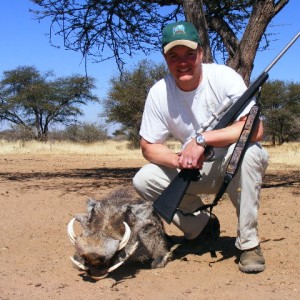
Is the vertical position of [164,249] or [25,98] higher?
[25,98]

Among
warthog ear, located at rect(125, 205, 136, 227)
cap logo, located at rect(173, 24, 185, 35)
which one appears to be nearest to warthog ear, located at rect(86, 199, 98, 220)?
warthog ear, located at rect(125, 205, 136, 227)

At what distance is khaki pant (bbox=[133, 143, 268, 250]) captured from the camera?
3855 millimetres

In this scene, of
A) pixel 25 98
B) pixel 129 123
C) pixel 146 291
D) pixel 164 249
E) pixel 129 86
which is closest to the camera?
pixel 146 291

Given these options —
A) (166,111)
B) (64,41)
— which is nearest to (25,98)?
(64,41)

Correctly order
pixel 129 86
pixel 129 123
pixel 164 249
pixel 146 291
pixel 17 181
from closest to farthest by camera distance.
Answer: pixel 146 291 < pixel 164 249 < pixel 17 181 < pixel 129 86 < pixel 129 123

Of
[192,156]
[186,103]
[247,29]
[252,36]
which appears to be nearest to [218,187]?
[192,156]

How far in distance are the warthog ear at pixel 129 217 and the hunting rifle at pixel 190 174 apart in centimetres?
19

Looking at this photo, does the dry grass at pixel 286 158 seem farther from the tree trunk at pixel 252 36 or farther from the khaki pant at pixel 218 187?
the khaki pant at pixel 218 187

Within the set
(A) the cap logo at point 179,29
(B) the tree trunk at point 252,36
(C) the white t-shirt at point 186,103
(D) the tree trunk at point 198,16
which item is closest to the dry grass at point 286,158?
(B) the tree trunk at point 252,36

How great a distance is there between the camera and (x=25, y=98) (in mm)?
33875

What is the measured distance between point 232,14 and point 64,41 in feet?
10.3

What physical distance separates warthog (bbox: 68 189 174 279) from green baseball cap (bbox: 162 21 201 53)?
1271 millimetres

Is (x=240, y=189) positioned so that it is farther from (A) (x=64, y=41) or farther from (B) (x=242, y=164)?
(A) (x=64, y=41)

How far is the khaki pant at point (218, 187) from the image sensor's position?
3855mm
